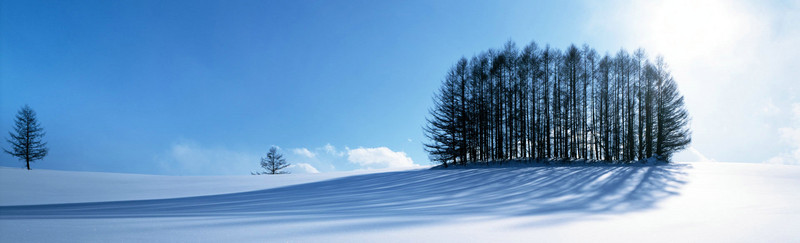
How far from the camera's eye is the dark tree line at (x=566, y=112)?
685 inches

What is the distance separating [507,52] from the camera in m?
18.2

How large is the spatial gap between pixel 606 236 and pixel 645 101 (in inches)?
800

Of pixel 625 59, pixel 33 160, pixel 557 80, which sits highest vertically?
pixel 625 59

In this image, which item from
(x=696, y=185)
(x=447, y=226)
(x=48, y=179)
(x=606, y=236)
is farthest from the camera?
(x=48, y=179)

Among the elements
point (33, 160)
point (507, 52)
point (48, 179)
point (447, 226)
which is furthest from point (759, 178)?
point (33, 160)

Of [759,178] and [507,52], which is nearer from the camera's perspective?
[759,178]

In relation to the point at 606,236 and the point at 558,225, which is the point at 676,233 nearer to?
the point at 606,236

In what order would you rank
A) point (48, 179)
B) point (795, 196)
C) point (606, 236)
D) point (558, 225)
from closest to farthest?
point (606, 236), point (558, 225), point (795, 196), point (48, 179)

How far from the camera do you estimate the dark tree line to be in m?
17.4

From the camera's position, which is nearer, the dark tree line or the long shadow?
the long shadow

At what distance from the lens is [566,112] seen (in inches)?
688

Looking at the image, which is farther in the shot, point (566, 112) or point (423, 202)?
point (566, 112)

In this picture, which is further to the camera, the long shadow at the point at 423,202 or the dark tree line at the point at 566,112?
the dark tree line at the point at 566,112

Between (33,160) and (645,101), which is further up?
(645,101)
